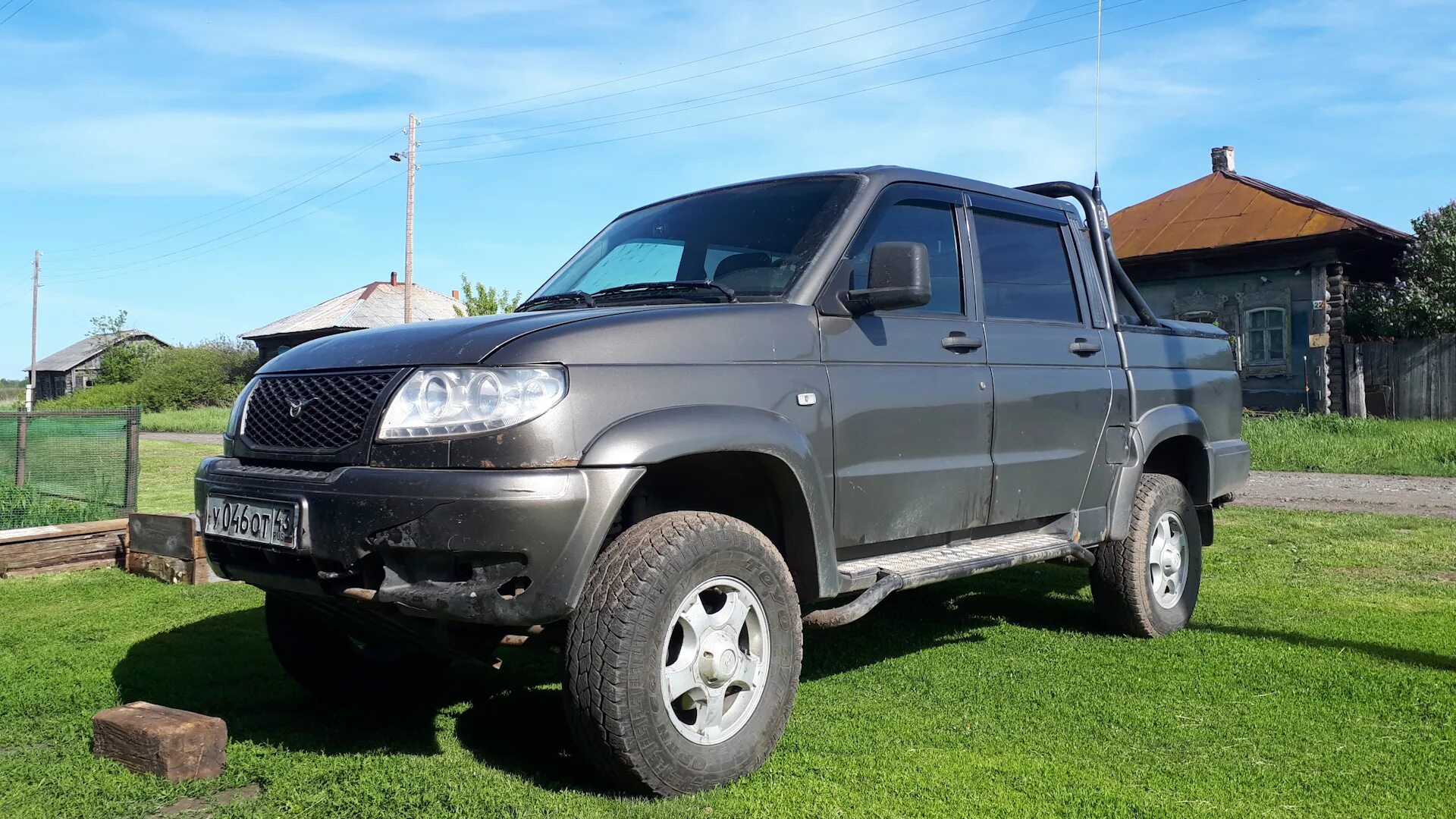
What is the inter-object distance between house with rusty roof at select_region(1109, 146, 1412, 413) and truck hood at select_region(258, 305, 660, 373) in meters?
18.4

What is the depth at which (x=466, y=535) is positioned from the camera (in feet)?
9.48

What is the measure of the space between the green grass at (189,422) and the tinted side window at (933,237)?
29.3 metres

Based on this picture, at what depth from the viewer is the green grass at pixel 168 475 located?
10.6 metres

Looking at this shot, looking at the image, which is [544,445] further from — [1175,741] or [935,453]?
[1175,741]

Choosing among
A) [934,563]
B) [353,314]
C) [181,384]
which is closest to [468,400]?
[934,563]

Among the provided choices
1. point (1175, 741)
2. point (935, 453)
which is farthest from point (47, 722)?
point (1175, 741)

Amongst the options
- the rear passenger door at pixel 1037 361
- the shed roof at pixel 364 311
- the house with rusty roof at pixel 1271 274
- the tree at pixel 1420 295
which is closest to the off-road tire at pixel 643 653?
the rear passenger door at pixel 1037 361

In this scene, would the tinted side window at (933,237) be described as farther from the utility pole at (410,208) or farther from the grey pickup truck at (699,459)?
the utility pole at (410,208)

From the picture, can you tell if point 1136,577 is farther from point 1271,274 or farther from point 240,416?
point 1271,274

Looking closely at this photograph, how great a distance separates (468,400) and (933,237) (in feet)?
7.30

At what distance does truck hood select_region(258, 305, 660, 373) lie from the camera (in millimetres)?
3113

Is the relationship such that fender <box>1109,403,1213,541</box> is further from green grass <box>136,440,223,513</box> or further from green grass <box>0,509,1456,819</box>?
green grass <box>136,440,223,513</box>

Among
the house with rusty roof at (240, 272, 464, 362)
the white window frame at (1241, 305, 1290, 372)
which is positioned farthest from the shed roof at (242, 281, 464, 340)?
the white window frame at (1241, 305, 1290, 372)

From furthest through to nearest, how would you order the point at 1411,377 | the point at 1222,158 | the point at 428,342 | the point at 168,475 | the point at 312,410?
the point at 1222,158 → the point at 1411,377 → the point at 168,475 → the point at 312,410 → the point at 428,342
